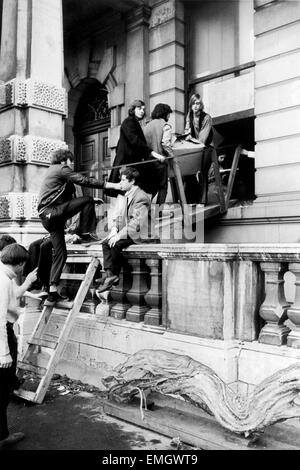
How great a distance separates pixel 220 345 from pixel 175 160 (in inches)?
158

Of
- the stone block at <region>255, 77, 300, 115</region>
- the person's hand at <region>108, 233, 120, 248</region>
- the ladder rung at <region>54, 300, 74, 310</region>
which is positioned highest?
the stone block at <region>255, 77, 300, 115</region>

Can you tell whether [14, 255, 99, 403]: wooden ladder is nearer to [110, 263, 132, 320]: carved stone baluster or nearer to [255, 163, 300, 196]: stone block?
[110, 263, 132, 320]: carved stone baluster

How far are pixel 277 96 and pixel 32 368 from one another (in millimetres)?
6766

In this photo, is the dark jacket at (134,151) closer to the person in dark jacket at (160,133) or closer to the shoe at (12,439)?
the person in dark jacket at (160,133)

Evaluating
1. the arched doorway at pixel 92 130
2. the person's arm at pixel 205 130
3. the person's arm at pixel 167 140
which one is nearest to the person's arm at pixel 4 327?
the person's arm at pixel 167 140

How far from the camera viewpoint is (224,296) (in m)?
3.78

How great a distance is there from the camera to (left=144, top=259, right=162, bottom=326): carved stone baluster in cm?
445

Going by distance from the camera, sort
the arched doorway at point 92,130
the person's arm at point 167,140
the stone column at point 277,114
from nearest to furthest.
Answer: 1. the person's arm at point 167,140
2. the stone column at point 277,114
3. the arched doorway at point 92,130

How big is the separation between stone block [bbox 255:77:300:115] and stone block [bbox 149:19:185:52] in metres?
2.82

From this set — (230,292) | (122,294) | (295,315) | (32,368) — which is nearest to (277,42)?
(122,294)

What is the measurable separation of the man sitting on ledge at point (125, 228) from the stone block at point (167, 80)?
5833mm

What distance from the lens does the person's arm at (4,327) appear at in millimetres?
3414

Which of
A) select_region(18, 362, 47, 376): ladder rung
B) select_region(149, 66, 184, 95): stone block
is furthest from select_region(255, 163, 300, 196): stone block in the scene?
select_region(18, 362, 47, 376): ladder rung

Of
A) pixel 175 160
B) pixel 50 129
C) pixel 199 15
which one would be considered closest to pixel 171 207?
pixel 175 160
